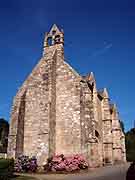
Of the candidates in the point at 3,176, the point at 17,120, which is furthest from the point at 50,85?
the point at 3,176

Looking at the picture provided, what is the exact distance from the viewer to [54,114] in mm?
26594

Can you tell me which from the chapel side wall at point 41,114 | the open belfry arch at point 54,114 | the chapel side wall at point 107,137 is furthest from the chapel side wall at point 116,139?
the chapel side wall at point 41,114

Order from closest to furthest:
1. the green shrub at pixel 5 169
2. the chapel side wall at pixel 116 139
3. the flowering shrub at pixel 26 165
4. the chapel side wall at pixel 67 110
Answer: the green shrub at pixel 5 169 < the flowering shrub at pixel 26 165 < the chapel side wall at pixel 67 110 < the chapel side wall at pixel 116 139

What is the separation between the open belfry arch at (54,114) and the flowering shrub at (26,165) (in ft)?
2.90

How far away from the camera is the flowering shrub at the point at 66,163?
22531 millimetres

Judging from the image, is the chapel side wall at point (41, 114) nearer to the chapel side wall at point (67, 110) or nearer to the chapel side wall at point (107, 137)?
the chapel side wall at point (67, 110)

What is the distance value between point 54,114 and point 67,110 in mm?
1281

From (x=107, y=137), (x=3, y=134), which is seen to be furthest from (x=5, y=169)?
(x=3, y=134)

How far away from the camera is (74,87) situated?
88.3 feet

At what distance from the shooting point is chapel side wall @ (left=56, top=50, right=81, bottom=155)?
84.0 ft

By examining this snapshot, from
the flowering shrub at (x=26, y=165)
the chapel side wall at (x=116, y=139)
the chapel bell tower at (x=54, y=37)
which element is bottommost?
the flowering shrub at (x=26, y=165)

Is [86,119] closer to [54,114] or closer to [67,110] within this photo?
[67,110]

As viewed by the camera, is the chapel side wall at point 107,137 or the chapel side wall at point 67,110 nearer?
the chapel side wall at point 67,110

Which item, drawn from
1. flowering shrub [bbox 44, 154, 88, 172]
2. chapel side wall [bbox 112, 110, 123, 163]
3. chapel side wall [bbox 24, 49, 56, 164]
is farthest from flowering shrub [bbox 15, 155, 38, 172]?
chapel side wall [bbox 112, 110, 123, 163]
